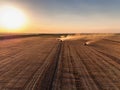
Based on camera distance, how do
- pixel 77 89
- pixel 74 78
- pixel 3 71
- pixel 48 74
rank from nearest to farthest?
pixel 77 89 < pixel 74 78 < pixel 48 74 < pixel 3 71

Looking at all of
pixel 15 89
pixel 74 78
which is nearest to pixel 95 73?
pixel 74 78

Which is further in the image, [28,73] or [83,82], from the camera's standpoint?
[28,73]

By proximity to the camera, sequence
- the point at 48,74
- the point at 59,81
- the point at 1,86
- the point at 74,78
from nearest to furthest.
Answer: the point at 1,86, the point at 59,81, the point at 74,78, the point at 48,74

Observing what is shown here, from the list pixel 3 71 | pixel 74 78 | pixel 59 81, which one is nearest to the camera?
pixel 59 81

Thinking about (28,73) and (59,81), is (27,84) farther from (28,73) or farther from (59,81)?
(28,73)

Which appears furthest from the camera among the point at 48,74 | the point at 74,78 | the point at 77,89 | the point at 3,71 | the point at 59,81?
the point at 3,71

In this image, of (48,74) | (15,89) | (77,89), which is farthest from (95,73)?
(15,89)

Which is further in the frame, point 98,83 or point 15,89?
point 98,83

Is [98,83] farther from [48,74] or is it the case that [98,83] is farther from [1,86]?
[1,86]

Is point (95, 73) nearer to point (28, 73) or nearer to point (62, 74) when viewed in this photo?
point (62, 74)
